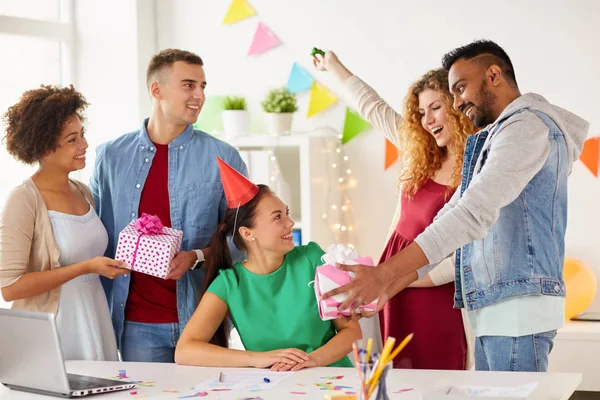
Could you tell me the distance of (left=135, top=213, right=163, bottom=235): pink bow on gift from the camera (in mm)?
2541

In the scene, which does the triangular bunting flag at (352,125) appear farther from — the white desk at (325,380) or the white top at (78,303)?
the white desk at (325,380)

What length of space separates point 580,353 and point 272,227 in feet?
5.85

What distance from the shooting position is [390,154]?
4.28 m

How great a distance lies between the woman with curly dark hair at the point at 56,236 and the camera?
2.48 m

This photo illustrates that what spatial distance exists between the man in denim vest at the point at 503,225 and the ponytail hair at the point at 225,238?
59 cm

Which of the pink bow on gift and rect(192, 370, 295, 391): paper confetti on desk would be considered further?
the pink bow on gift

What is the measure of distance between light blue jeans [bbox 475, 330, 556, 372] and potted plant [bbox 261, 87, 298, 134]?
7.60 feet

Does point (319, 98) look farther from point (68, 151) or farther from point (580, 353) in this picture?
point (68, 151)

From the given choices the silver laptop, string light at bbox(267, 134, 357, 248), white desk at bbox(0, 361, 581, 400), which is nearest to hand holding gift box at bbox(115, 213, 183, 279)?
white desk at bbox(0, 361, 581, 400)

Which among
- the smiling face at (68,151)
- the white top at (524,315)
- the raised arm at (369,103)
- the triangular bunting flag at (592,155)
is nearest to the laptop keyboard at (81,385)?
the smiling face at (68,151)

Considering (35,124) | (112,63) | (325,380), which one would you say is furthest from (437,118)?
(112,63)

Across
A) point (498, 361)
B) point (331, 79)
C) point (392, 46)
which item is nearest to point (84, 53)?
point (331, 79)

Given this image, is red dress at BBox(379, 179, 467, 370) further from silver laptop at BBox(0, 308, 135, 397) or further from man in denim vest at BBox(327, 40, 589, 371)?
silver laptop at BBox(0, 308, 135, 397)

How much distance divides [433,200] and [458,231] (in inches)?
35.2
